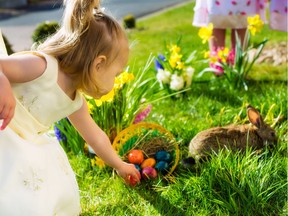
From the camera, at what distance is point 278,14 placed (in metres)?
4.17

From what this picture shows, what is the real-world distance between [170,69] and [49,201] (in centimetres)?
190

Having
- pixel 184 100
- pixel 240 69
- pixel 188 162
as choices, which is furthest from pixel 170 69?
pixel 188 162

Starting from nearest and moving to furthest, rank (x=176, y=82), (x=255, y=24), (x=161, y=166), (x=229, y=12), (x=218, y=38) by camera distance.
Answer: (x=161, y=166), (x=176, y=82), (x=255, y=24), (x=229, y=12), (x=218, y=38)

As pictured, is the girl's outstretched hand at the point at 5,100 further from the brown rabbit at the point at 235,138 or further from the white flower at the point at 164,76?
the white flower at the point at 164,76

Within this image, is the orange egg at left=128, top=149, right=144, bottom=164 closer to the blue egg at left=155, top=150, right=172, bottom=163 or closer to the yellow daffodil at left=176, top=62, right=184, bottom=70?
the blue egg at left=155, top=150, right=172, bottom=163

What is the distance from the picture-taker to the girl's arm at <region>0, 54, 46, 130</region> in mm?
1571

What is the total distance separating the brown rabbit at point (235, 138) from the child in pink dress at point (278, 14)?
70.1 inches

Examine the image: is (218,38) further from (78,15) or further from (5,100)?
(5,100)

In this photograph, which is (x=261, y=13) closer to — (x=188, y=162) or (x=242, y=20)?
(x=242, y=20)

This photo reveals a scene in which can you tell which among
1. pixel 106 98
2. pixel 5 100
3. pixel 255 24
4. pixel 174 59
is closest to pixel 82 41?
pixel 5 100

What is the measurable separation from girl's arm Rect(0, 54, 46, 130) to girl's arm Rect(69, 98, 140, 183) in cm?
39

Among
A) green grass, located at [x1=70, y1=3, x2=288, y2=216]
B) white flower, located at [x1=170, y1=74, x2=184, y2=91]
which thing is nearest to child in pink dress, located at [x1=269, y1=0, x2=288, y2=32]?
green grass, located at [x1=70, y1=3, x2=288, y2=216]

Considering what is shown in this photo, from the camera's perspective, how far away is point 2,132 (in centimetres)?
181

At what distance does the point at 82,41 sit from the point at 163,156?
35.9 inches
